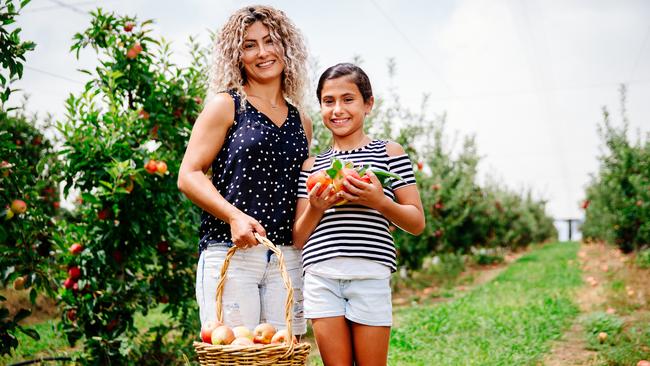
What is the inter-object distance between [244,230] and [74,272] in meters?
2.36

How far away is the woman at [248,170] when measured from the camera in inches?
83.4

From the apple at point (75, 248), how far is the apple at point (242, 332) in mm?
2260

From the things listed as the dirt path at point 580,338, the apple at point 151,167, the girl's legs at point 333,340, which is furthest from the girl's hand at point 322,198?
the dirt path at point 580,338

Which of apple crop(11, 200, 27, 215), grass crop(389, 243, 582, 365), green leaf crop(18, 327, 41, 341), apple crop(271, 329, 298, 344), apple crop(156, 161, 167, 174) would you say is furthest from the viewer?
grass crop(389, 243, 582, 365)

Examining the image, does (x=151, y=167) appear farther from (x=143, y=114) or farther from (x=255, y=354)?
(x=255, y=354)

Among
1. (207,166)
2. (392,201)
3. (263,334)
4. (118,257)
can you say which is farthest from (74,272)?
(392,201)

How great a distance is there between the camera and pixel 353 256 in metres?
2.14

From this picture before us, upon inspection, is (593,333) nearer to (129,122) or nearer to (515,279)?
(129,122)

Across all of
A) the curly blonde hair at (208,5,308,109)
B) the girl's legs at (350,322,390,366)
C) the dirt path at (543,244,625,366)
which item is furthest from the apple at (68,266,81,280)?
the dirt path at (543,244,625,366)

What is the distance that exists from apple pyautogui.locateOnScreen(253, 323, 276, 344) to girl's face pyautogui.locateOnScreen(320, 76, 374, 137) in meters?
0.79

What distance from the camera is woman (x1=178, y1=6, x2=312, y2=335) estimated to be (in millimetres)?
2117

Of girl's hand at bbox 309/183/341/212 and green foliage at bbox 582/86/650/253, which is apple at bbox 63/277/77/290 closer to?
girl's hand at bbox 309/183/341/212

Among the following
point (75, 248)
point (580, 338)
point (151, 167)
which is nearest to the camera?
point (151, 167)

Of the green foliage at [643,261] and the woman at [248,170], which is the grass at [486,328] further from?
the woman at [248,170]
